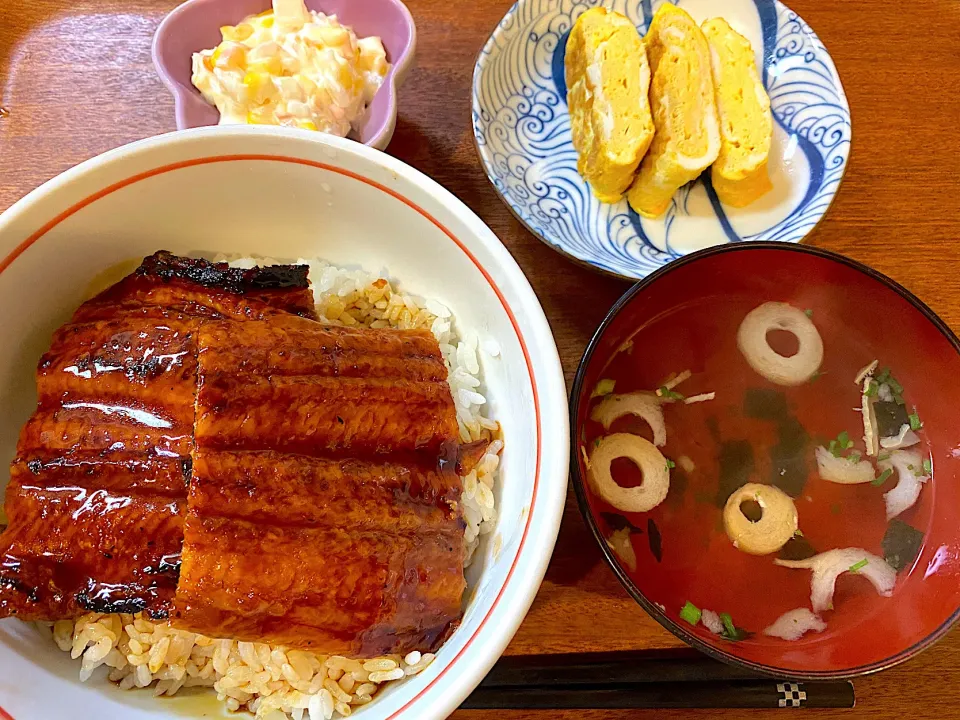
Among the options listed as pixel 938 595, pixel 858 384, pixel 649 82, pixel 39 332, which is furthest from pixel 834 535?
pixel 39 332

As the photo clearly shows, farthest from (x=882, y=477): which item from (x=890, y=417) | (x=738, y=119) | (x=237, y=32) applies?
(x=237, y=32)

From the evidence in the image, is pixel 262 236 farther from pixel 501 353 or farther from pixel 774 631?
pixel 774 631

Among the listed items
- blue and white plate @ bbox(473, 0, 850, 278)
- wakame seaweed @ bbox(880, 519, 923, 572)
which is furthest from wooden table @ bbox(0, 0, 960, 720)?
wakame seaweed @ bbox(880, 519, 923, 572)

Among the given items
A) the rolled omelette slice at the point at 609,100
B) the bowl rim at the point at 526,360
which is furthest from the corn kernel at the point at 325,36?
the rolled omelette slice at the point at 609,100

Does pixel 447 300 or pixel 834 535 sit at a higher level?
pixel 447 300

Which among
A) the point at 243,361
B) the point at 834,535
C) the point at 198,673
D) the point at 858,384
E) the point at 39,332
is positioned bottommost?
the point at 198,673
